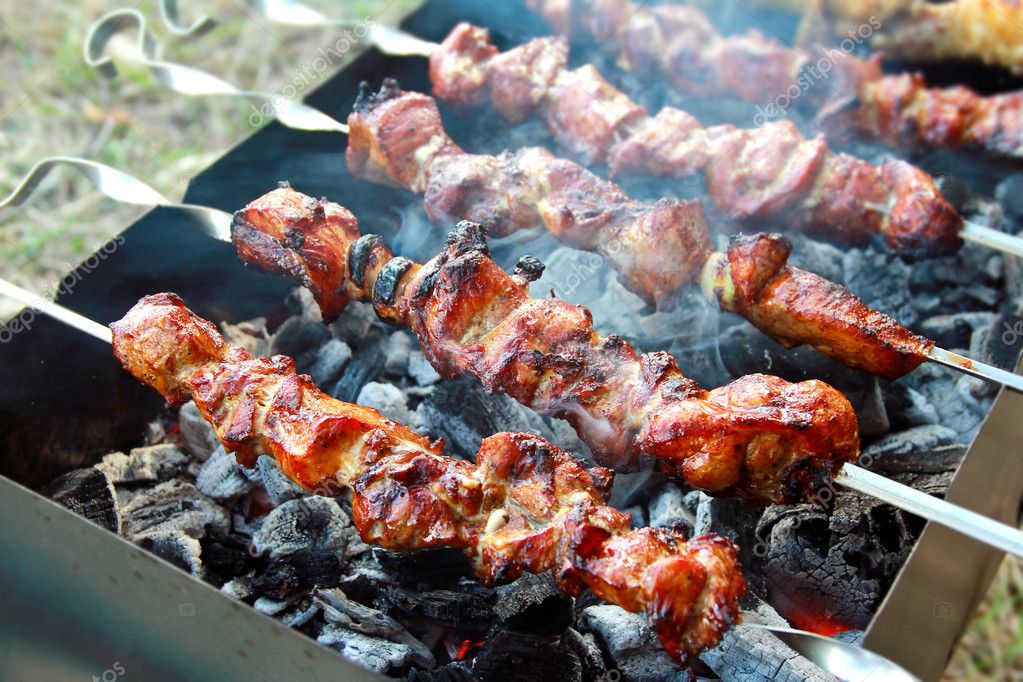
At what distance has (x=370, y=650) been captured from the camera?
2.53 meters

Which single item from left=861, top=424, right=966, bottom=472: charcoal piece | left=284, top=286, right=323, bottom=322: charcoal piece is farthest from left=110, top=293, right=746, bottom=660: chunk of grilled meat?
left=861, top=424, right=966, bottom=472: charcoal piece

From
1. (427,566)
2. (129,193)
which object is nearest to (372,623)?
(427,566)

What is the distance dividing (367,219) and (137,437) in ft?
4.17

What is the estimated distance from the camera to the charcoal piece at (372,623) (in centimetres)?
256

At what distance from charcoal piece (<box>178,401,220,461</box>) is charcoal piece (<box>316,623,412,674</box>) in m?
0.96

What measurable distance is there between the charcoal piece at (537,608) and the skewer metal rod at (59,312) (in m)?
1.48

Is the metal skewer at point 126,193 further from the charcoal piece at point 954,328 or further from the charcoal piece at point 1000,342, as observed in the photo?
the charcoal piece at point 1000,342

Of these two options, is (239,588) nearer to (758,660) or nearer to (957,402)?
(758,660)

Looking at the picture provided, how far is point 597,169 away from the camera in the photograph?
412 cm

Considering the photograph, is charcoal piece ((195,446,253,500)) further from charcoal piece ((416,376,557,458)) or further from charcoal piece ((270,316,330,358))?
charcoal piece ((416,376,557,458))

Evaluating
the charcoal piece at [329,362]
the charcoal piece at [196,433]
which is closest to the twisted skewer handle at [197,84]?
the charcoal piece at [329,362]

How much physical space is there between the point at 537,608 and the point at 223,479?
1.23 m

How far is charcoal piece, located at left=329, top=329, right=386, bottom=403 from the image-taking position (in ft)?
10.9

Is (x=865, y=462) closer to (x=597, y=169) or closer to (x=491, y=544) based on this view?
(x=491, y=544)
